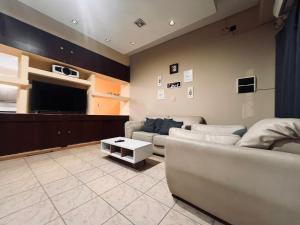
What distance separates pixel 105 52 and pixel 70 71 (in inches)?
50.6

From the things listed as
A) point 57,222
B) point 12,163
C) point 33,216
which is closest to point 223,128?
point 57,222

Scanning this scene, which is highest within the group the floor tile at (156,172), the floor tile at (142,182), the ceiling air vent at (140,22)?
the ceiling air vent at (140,22)

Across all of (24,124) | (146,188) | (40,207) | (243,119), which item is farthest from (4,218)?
(243,119)

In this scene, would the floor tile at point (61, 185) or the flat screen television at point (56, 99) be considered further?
the flat screen television at point (56, 99)

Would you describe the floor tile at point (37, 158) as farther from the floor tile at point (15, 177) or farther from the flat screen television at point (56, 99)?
the flat screen television at point (56, 99)

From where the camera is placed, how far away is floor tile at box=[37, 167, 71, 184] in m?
1.71

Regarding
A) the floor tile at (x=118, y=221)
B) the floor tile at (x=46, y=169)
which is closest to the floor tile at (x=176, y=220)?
the floor tile at (x=118, y=221)

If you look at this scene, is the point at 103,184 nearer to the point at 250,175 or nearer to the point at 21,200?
the point at 21,200

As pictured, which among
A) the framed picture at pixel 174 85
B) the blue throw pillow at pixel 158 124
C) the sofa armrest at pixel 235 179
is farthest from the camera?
the framed picture at pixel 174 85

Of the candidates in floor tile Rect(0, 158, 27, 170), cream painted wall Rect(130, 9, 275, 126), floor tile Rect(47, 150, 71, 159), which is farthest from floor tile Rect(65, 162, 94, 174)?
cream painted wall Rect(130, 9, 275, 126)

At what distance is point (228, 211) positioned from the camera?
96 centimetres

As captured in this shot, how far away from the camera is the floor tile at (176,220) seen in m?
1.08

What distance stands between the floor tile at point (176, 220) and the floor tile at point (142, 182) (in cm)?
46

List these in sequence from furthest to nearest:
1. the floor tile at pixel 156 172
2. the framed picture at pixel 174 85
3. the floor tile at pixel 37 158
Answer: the framed picture at pixel 174 85
the floor tile at pixel 37 158
the floor tile at pixel 156 172
